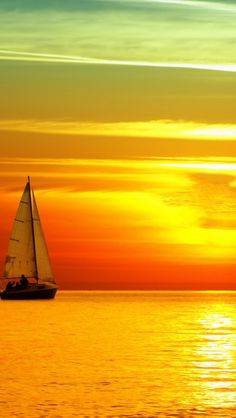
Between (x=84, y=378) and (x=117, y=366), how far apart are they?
926 centimetres

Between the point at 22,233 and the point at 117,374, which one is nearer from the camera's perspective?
the point at 117,374

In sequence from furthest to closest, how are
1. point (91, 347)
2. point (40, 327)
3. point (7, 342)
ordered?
point (40, 327) → point (7, 342) → point (91, 347)

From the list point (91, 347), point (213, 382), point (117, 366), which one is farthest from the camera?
point (91, 347)

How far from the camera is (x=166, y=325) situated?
504ft

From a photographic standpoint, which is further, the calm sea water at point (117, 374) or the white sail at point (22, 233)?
A: the white sail at point (22, 233)

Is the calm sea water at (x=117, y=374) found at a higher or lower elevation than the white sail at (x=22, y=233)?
lower

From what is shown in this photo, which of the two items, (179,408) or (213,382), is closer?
(179,408)

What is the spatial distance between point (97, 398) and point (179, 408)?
5.85 m

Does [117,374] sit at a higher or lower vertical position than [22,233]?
lower

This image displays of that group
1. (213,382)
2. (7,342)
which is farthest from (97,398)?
(7,342)

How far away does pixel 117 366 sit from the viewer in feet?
265

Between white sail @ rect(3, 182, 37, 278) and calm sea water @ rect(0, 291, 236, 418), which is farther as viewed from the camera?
white sail @ rect(3, 182, 37, 278)

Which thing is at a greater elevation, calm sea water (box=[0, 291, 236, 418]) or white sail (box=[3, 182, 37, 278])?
white sail (box=[3, 182, 37, 278])

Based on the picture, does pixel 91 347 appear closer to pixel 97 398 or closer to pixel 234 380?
pixel 234 380
